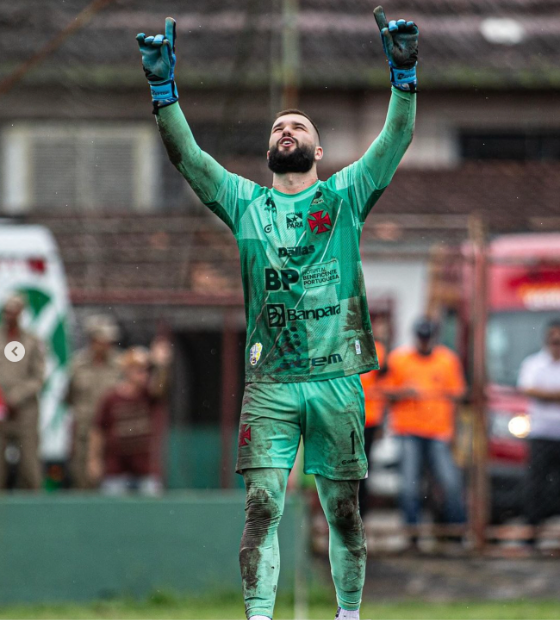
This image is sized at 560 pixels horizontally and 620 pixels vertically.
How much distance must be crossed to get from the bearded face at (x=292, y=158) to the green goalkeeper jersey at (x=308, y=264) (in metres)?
0.11

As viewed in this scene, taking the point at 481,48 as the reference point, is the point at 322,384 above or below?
below

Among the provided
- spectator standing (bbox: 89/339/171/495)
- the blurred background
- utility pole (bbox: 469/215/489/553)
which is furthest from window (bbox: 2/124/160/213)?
utility pole (bbox: 469/215/489/553)

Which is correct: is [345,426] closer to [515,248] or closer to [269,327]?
[269,327]

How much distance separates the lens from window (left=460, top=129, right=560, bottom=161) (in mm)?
20781

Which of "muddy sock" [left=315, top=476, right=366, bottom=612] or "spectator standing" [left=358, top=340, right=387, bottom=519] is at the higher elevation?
"spectator standing" [left=358, top=340, right=387, bottom=519]

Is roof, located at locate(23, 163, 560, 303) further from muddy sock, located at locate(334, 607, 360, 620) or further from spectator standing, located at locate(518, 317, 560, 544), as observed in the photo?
muddy sock, located at locate(334, 607, 360, 620)

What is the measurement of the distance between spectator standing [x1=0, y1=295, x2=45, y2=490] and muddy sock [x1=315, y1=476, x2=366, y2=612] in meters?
5.89

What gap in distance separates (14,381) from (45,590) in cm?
170

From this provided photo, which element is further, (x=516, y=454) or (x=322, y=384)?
(x=516, y=454)

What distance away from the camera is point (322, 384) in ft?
18.5

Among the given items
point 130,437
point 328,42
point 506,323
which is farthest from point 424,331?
point 328,42

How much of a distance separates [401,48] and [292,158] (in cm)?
64

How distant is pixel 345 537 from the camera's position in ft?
18.8

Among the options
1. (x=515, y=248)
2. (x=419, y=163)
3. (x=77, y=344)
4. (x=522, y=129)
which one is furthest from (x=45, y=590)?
(x=522, y=129)
